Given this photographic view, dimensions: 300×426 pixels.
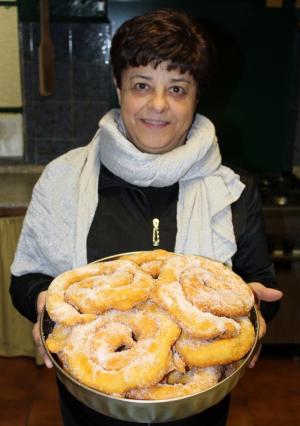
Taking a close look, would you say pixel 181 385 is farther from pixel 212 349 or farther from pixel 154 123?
pixel 154 123

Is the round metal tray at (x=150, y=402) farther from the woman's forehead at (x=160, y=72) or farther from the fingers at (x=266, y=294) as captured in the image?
the woman's forehead at (x=160, y=72)

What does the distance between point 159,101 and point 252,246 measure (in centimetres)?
38

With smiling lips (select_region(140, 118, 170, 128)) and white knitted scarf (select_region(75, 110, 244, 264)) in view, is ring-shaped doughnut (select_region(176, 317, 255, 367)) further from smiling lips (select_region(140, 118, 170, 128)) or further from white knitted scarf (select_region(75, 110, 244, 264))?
smiling lips (select_region(140, 118, 170, 128))

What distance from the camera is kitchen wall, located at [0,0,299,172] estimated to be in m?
2.16

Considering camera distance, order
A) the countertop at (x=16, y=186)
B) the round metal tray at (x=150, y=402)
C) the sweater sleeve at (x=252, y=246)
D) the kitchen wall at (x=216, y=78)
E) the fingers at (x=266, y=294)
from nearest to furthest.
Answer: the round metal tray at (x=150, y=402) < the fingers at (x=266, y=294) < the sweater sleeve at (x=252, y=246) < the countertop at (x=16, y=186) < the kitchen wall at (x=216, y=78)

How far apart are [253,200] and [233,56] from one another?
1.39m

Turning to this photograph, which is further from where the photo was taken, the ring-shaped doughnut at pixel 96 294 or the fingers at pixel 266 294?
the fingers at pixel 266 294

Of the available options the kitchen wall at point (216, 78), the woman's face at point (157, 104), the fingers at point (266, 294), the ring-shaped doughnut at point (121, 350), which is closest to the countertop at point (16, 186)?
the kitchen wall at point (216, 78)

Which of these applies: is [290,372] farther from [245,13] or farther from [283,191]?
[245,13]

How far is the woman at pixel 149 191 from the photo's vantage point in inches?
36.8

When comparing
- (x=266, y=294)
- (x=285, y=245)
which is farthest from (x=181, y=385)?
(x=285, y=245)

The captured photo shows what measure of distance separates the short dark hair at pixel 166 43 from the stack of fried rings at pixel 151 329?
0.42 meters

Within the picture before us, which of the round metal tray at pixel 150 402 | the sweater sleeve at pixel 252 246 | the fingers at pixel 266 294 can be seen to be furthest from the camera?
the sweater sleeve at pixel 252 246

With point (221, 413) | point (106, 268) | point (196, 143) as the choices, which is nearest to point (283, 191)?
point (196, 143)
